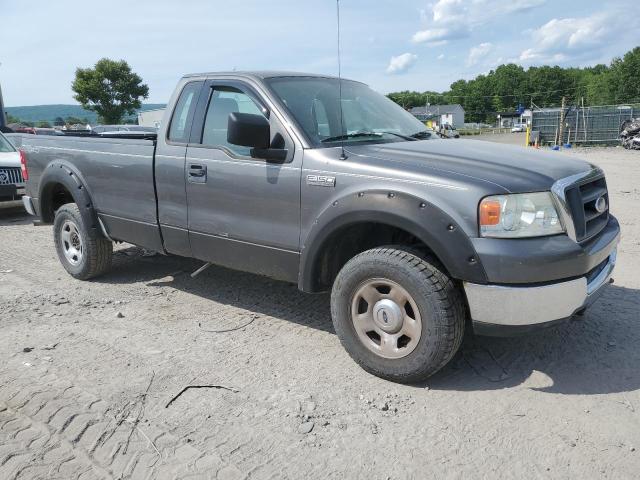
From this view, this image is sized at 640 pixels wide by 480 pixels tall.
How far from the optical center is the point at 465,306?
324 cm

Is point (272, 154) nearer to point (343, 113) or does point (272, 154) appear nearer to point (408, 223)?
point (343, 113)

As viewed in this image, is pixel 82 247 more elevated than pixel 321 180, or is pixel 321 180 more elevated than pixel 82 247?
pixel 321 180

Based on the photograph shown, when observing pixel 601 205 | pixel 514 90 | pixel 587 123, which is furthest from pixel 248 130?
pixel 514 90

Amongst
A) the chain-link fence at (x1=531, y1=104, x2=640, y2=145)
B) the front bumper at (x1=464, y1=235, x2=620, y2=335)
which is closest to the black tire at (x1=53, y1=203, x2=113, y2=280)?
the front bumper at (x1=464, y1=235, x2=620, y2=335)

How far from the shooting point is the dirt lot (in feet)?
8.59

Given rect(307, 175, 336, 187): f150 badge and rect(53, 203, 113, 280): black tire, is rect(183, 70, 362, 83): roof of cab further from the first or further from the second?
rect(53, 203, 113, 280): black tire

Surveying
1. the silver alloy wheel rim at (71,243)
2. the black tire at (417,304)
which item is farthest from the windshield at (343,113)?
the silver alloy wheel rim at (71,243)

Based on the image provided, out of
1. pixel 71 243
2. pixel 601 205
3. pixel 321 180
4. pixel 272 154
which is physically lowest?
pixel 71 243

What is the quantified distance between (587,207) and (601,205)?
31 cm

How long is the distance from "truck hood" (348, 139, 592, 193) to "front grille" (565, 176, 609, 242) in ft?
0.38

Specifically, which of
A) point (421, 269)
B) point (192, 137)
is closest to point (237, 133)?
point (192, 137)

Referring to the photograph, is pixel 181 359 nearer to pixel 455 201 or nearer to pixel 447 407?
pixel 447 407

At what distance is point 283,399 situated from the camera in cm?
321

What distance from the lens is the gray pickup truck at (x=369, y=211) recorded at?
2.95m
